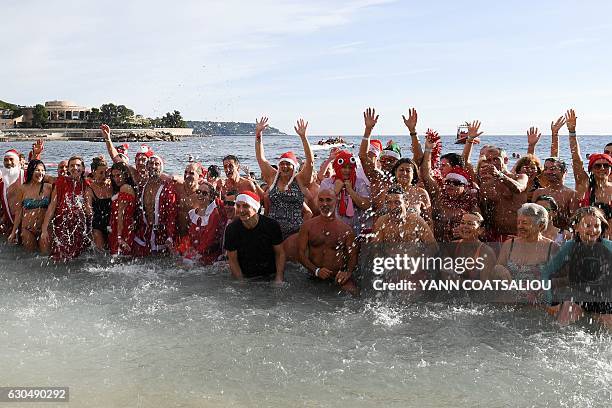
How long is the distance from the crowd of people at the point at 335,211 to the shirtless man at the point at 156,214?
0.05 feet

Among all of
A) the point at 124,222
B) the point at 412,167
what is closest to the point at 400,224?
the point at 412,167

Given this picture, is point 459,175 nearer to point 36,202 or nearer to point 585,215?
point 585,215

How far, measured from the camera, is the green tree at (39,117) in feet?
330

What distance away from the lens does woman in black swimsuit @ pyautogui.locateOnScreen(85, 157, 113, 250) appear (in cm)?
746

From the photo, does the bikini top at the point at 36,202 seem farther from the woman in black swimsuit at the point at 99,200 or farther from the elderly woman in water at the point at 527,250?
the elderly woman in water at the point at 527,250

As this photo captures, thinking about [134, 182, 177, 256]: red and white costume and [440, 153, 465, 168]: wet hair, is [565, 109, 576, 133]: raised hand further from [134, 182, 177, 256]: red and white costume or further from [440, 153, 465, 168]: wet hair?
[134, 182, 177, 256]: red and white costume

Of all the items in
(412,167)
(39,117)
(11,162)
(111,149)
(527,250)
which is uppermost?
(39,117)

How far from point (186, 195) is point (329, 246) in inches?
91.8

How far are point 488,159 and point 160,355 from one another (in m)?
4.64

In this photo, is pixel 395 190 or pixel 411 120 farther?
pixel 411 120

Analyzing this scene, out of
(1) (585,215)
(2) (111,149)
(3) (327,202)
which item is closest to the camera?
(1) (585,215)

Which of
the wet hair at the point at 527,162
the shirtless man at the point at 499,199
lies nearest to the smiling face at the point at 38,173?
the shirtless man at the point at 499,199

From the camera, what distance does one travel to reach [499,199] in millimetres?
6688

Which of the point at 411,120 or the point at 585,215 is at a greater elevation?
the point at 411,120
